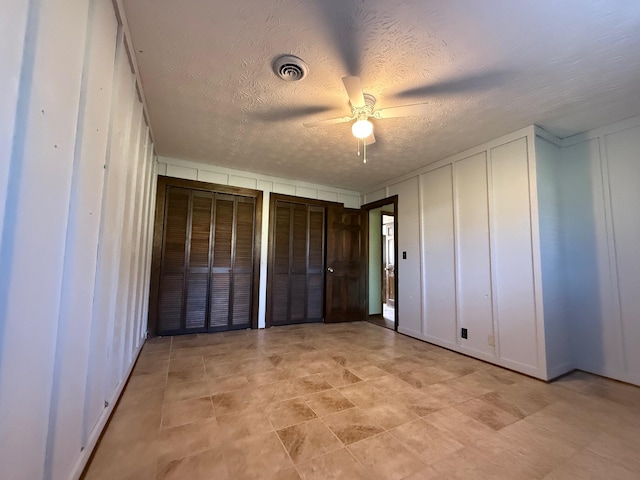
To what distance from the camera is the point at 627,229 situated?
2514mm

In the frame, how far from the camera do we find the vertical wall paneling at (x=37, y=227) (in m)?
0.74

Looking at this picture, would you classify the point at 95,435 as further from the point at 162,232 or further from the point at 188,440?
the point at 162,232

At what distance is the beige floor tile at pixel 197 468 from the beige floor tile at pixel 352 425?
0.69 meters

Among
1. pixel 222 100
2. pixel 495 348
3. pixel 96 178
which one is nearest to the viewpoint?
pixel 96 178

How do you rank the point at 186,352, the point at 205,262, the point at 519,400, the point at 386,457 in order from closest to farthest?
the point at 386,457 < the point at 519,400 < the point at 186,352 < the point at 205,262

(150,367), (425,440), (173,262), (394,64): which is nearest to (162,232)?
(173,262)

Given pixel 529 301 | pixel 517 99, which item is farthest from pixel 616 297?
pixel 517 99

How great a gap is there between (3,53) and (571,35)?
264 centimetres

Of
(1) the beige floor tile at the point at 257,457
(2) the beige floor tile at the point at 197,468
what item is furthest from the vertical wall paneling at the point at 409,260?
(2) the beige floor tile at the point at 197,468

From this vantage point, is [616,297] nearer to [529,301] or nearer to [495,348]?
[529,301]

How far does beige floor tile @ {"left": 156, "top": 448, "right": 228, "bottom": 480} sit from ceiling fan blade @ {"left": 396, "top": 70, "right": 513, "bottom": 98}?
2807mm

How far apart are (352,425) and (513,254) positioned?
236 centimetres

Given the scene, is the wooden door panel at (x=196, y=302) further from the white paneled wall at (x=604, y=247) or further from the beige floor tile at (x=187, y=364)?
the white paneled wall at (x=604, y=247)

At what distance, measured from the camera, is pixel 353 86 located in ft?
5.74
